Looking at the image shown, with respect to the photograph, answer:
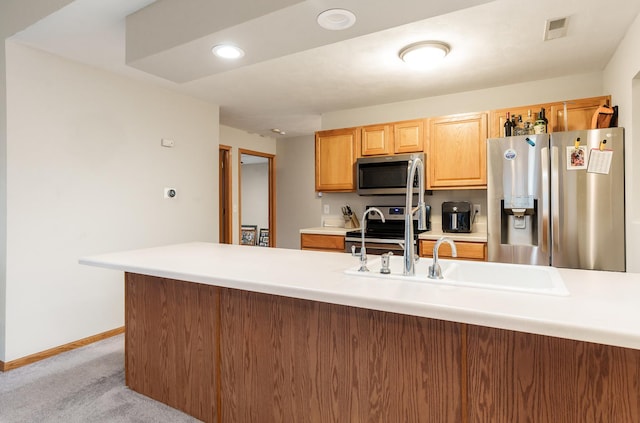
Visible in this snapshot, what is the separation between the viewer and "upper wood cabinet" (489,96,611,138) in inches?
117

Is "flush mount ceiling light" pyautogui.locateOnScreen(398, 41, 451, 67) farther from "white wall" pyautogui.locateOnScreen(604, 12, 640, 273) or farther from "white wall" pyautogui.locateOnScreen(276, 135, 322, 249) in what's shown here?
"white wall" pyautogui.locateOnScreen(276, 135, 322, 249)

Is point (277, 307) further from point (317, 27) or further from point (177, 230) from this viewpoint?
point (177, 230)

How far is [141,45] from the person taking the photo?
2182mm

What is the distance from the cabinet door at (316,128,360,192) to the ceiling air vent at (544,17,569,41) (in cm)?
202

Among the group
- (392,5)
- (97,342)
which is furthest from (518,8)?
(97,342)

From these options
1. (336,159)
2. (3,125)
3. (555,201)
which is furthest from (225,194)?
(555,201)

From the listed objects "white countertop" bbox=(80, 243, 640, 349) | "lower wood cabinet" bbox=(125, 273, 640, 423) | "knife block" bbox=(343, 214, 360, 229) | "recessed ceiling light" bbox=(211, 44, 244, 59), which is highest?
"recessed ceiling light" bbox=(211, 44, 244, 59)

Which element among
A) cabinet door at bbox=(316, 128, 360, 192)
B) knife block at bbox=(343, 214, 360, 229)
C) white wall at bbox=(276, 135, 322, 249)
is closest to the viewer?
cabinet door at bbox=(316, 128, 360, 192)

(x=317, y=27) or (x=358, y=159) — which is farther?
(x=358, y=159)

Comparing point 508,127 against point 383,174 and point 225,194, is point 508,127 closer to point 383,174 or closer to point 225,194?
point 383,174

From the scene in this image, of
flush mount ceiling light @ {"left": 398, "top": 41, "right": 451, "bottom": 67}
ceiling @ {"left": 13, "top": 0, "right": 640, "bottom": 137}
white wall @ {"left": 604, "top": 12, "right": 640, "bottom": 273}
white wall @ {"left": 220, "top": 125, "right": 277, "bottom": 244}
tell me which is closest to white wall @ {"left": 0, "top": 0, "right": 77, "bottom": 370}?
ceiling @ {"left": 13, "top": 0, "right": 640, "bottom": 137}

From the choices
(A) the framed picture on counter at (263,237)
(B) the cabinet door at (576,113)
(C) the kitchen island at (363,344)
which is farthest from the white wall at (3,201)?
(A) the framed picture on counter at (263,237)

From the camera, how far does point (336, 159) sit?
13.9 ft

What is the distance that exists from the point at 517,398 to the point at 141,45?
8.43 ft
